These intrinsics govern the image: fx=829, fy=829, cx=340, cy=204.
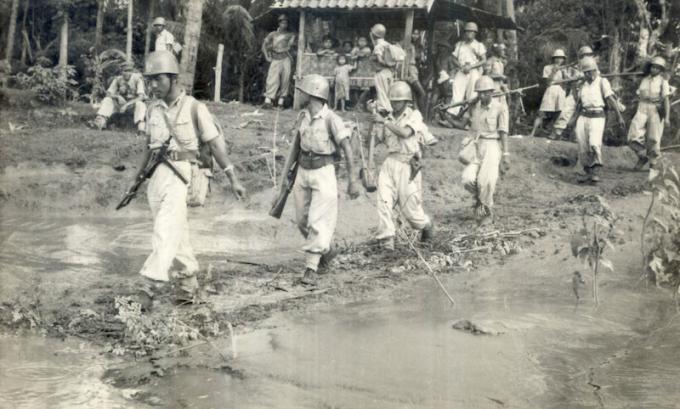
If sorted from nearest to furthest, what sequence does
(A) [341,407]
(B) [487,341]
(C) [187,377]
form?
(A) [341,407] < (C) [187,377] < (B) [487,341]

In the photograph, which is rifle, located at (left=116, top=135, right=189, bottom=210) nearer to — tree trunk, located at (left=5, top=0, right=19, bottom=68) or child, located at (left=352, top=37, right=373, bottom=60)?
child, located at (left=352, top=37, right=373, bottom=60)

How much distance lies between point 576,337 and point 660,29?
11137 mm

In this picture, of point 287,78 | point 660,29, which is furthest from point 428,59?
point 660,29

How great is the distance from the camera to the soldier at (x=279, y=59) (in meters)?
15.7

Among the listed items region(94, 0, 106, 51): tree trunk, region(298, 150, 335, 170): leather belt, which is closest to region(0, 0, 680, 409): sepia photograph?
region(298, 150, 335, 170): leather belt

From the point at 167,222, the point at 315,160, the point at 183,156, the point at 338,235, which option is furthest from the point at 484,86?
the point at 167,222

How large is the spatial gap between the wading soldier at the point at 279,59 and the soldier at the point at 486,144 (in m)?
6.55

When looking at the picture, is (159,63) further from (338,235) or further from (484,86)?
(484,86)

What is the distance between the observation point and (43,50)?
17.4m

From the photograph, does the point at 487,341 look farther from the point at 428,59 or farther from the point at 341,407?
the point at 428,59

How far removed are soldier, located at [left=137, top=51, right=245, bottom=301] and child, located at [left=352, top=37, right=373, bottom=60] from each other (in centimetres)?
904

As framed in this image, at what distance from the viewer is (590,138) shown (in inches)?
485

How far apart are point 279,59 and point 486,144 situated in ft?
23.1

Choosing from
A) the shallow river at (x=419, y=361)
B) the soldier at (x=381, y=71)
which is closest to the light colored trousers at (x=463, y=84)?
the soldier at (x=381, y=71)
